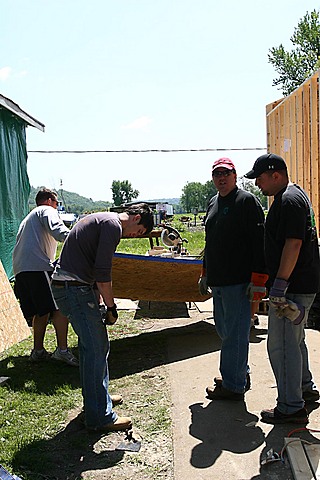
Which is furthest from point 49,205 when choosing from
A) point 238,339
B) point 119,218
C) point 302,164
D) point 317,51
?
point 317,51

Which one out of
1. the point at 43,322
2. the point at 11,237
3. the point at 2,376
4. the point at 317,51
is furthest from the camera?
the point at 317,51

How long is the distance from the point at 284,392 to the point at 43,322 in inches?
109

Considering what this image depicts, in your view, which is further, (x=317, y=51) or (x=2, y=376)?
(x=317, y=51)

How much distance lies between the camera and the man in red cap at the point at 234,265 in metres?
4.21

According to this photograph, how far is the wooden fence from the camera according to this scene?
24.0 feet

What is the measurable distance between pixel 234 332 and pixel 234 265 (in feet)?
1.72

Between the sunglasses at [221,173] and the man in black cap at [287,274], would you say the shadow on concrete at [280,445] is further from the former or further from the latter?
the sunglasses at [221,173]

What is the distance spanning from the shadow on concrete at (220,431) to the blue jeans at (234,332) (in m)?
0.21

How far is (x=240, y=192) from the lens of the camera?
431 centimetres

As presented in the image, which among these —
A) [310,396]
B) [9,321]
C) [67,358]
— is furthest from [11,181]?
[310,396]

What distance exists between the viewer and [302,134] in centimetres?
796

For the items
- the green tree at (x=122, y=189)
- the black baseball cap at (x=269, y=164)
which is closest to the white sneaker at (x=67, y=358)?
the black baseball cap at (x=269, y=164)

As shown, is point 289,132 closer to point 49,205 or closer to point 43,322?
point 49,205

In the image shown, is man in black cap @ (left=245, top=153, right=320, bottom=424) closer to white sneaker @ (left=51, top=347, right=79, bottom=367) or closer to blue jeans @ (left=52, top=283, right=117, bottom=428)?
blue jeans @ (left=52, top=283, right=117, bottom=428)
